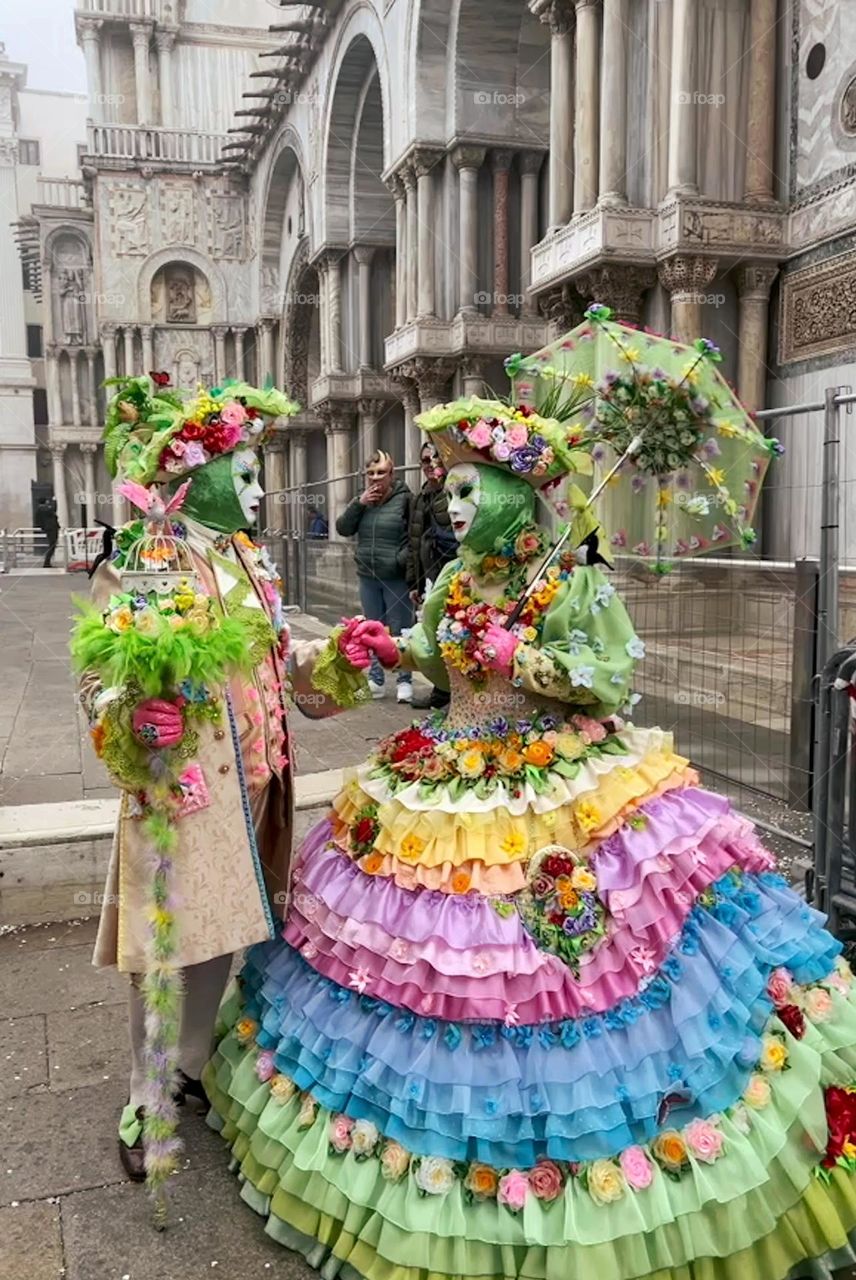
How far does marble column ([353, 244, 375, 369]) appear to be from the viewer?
1927 centimetres

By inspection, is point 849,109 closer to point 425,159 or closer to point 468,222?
point 468,222

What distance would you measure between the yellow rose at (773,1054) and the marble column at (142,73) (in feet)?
115

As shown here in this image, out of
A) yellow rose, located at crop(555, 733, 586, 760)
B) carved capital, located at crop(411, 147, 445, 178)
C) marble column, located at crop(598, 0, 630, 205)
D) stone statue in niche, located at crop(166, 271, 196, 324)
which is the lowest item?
yellow rose, located at crop(555, 733, 586, 760)

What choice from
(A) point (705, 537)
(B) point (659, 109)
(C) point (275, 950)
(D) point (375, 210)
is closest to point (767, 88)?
(B) point (659, 109)

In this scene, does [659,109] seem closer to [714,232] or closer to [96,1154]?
[714,232]

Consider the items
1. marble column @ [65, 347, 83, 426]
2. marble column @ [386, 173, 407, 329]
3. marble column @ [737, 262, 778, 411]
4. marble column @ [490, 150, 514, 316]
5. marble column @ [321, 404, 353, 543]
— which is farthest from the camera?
marble column @ [65, 347, 83, 426]

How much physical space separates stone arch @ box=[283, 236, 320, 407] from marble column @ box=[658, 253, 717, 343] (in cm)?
1773

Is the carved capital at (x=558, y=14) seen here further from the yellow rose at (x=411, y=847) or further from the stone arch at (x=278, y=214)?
the stone arch at (x=278, y=214)

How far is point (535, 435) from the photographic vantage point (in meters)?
2.63

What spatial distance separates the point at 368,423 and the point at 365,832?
18.1 m

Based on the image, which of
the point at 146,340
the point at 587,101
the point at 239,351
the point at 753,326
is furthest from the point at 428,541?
the point at 146,340

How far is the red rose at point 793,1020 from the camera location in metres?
2.22

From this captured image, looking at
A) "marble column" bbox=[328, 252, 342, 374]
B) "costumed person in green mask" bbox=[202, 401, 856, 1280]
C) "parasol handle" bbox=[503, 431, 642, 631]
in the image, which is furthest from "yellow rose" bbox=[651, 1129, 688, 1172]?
"marble column" bbox=[328, 252, 342, 374]

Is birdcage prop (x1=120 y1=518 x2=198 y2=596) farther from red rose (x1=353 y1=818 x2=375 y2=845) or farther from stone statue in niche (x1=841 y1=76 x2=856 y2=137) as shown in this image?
stone statue in niche (x1=841 y1=76 x2=856 y2=137)
